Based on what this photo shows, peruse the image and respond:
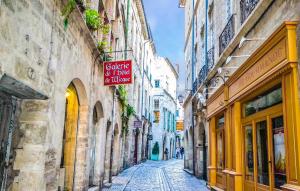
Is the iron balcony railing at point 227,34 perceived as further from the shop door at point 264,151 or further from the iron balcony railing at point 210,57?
the shop door at point 264,151

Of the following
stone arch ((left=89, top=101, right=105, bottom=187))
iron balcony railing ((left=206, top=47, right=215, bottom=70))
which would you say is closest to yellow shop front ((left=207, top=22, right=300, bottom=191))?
iron balcony railing ((left=206, top=47, right=215, bottom=70))

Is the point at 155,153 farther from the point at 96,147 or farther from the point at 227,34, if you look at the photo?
the point at 227,34

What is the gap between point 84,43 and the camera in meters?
7.75

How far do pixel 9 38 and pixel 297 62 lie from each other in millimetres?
3826

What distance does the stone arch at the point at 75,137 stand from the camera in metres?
7.88

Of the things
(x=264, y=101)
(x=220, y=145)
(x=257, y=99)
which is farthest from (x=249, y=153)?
(x=220, y=145)

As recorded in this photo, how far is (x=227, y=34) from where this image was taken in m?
9.92

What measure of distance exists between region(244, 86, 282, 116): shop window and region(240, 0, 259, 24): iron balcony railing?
2.01m

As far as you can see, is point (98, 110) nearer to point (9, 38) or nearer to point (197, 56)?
point (9, 38)

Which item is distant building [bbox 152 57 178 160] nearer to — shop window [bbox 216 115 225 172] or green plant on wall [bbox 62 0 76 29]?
shop window [bbox 216 115 225 172]

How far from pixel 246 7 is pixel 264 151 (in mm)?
3421

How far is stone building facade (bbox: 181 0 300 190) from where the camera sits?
5035mm

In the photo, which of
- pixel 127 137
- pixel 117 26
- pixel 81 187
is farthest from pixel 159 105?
pixel 81 187

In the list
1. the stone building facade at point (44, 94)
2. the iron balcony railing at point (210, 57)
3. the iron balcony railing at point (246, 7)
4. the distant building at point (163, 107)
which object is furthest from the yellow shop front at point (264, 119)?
the distant building at point (163, 107)
